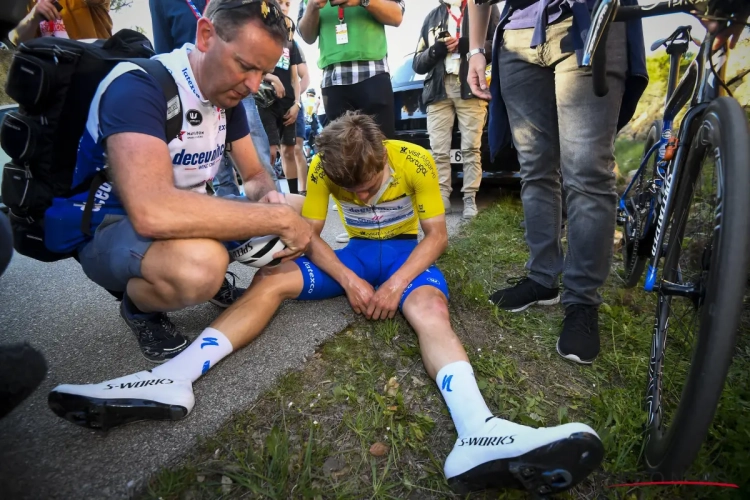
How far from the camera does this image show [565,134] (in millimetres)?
1812

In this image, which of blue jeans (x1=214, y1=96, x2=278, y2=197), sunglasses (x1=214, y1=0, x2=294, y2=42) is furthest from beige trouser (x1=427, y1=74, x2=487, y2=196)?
sunglasses (x1=214, y1=0, x2=294, y2=42)

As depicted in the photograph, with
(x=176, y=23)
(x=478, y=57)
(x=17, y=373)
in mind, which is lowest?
(x=17, y=373)

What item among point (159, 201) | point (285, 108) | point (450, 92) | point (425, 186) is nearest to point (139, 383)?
point (159, 201)

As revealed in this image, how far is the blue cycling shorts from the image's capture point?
2115mm

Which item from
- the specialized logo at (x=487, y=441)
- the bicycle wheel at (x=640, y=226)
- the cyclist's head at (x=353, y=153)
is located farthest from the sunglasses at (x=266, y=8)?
the bicycle wheel at (x=640, y=226)

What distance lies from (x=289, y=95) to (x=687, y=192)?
11.7 ft

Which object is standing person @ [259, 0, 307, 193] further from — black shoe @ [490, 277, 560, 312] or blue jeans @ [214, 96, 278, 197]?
black shoe @ [490, 277, 560, 312]

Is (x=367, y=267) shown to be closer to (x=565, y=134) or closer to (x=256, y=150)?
(x=565, y=134)

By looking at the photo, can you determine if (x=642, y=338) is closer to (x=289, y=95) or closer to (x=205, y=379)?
(x=205, y=379)

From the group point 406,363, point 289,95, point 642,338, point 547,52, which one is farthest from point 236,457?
point 289,95

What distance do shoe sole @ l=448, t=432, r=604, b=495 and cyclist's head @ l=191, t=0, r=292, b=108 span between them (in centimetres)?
165

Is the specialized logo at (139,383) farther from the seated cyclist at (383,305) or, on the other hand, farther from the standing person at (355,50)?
the standing person at (355,50)

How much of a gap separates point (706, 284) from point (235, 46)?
174cm

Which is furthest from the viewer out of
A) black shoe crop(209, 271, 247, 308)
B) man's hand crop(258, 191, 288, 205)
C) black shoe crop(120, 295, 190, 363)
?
black shoe crop(209, 271, 247, 308)
